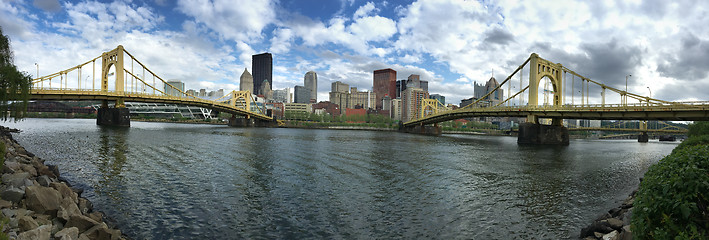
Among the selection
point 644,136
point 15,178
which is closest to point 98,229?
point 15,178

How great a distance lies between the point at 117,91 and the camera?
67750 millimetres

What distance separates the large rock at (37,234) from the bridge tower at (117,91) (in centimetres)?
7386

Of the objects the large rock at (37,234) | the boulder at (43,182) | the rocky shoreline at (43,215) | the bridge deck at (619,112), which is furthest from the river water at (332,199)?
the bridge deck at (619,112)

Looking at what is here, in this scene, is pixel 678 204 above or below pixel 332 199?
above

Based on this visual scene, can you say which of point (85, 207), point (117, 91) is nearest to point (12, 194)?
point (85, 207)

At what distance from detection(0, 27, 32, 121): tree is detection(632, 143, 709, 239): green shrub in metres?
34.7

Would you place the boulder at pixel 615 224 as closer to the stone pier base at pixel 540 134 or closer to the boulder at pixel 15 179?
the boulder at pixel 15 179

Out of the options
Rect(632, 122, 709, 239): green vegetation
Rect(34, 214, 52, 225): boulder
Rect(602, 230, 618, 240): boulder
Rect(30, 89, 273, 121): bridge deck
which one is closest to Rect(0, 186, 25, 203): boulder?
Rect(34, 214, 52, 225): boulder

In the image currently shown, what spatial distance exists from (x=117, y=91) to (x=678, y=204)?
8274 cm

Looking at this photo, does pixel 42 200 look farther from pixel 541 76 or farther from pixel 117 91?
pixel 117 91

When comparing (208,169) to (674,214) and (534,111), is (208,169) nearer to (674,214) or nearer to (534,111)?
(674,214)

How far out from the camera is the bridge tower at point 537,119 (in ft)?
181

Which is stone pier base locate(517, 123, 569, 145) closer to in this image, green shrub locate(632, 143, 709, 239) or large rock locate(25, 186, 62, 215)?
green shrub locate(632, 143, 709, 239)

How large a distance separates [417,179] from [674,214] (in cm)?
1346
